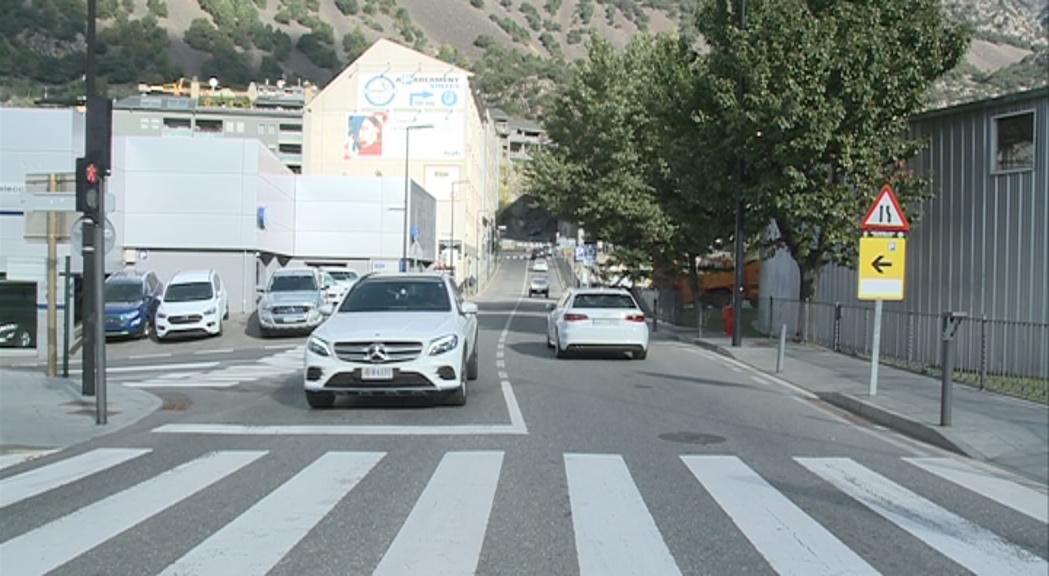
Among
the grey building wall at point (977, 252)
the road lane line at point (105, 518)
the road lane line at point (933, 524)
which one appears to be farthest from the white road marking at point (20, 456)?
the grey building wall at point (977, 252)

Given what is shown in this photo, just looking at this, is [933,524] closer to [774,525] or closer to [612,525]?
[774,525]

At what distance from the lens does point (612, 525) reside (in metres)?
6.93

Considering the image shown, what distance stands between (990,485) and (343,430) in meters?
6.63

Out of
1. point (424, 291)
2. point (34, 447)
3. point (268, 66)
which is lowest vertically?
point (34, 447)

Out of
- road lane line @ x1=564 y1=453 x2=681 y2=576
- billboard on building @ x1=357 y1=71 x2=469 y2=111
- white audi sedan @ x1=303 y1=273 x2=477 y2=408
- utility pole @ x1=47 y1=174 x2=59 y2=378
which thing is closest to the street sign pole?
white audi sedan @ x1=303 y1=273 x2=477 y2=408

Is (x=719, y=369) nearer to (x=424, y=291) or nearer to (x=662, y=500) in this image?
(x=424, y=291)

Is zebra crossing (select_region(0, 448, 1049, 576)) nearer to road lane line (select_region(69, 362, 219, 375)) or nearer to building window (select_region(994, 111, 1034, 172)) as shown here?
road lane line (select_region(69, 362, 219, 375))

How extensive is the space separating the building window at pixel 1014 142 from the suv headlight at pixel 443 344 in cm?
1239

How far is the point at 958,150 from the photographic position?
20844 mm

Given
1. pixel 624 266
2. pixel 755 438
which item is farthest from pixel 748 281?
pixel 755 438

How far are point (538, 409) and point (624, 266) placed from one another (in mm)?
28692

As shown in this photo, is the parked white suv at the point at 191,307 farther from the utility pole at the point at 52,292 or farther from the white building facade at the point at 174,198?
the utility pole at the point at 52,292

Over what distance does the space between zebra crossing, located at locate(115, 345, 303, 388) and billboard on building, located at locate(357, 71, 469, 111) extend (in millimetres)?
62828

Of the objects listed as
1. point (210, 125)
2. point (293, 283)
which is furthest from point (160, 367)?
point (210, 125)
